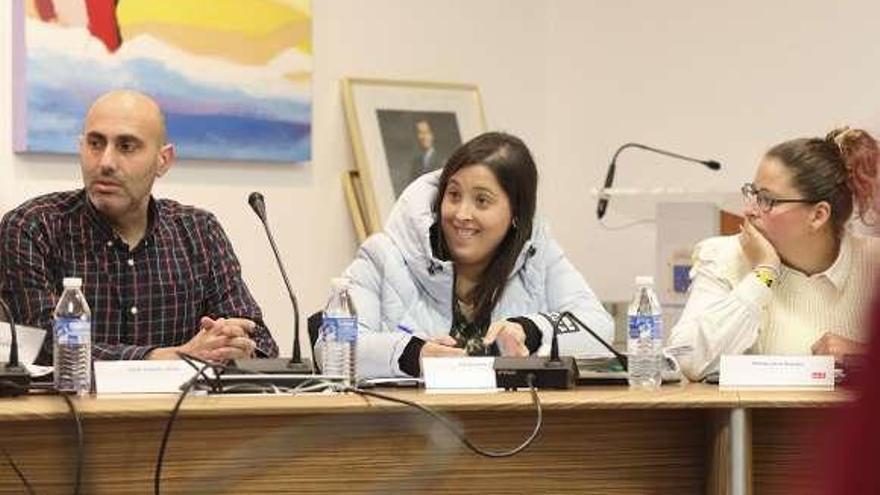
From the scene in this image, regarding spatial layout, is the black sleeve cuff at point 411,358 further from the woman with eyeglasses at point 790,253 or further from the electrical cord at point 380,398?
the woman with eyeglasses at point 790,253

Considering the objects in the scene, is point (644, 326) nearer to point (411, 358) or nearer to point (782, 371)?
point (782, 371)

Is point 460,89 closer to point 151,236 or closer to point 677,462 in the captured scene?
point 151,236

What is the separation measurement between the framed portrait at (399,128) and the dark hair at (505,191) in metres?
1.51

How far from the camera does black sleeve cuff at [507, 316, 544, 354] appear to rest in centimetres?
271

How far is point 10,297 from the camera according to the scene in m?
2.83

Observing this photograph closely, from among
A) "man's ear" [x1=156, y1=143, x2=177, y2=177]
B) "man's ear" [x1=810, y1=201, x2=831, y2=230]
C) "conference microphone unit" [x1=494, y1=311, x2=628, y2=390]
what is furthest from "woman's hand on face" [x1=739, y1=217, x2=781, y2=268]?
"man's ear" [x1=156, y1=143, x2=177, y2=177]

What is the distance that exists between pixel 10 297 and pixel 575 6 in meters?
2.80

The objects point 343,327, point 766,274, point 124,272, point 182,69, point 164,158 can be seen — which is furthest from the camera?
point 182,69

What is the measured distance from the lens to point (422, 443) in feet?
7.07

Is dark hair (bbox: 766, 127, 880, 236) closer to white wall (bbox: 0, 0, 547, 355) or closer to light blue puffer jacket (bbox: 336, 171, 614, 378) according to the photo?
light blue puffer jacket (bbox: 336, 171, 614, 378)

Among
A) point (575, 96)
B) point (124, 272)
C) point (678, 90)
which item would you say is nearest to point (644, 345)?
point (124, 272)

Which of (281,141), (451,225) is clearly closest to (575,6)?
(281,141)

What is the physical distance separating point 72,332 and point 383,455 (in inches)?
21.0

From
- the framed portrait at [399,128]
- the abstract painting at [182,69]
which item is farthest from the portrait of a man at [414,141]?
the abstract painting at [182,69]
